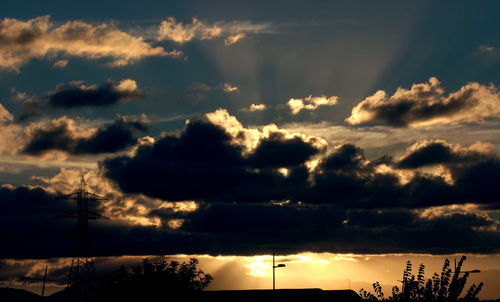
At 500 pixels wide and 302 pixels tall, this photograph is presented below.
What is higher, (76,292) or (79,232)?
(79,232)

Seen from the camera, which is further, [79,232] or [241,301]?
[79,232]

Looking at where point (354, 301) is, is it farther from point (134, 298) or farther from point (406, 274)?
point (406, 274)

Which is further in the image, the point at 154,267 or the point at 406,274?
the point at 154,267

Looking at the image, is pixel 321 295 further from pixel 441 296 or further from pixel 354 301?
pixel 441 296

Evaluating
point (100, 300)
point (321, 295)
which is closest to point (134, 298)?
point (100, 300)

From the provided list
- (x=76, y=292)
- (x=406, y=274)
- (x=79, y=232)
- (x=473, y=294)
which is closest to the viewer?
(x=473, y=294)

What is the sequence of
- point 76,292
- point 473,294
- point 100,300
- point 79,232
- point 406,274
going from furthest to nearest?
point 79,232 < point 100,300 < point 76,292 < point 406,274 < point 473,294

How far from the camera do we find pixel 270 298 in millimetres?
91375

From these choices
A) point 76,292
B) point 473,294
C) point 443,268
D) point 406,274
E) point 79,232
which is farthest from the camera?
point 79,232

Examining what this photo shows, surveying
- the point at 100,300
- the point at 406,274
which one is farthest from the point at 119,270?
the point at 406,274

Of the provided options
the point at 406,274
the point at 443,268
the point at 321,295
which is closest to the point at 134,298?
the point at 321,295

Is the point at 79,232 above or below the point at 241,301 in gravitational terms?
above

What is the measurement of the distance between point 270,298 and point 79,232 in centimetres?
3397

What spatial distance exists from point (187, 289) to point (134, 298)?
34.8 feet
